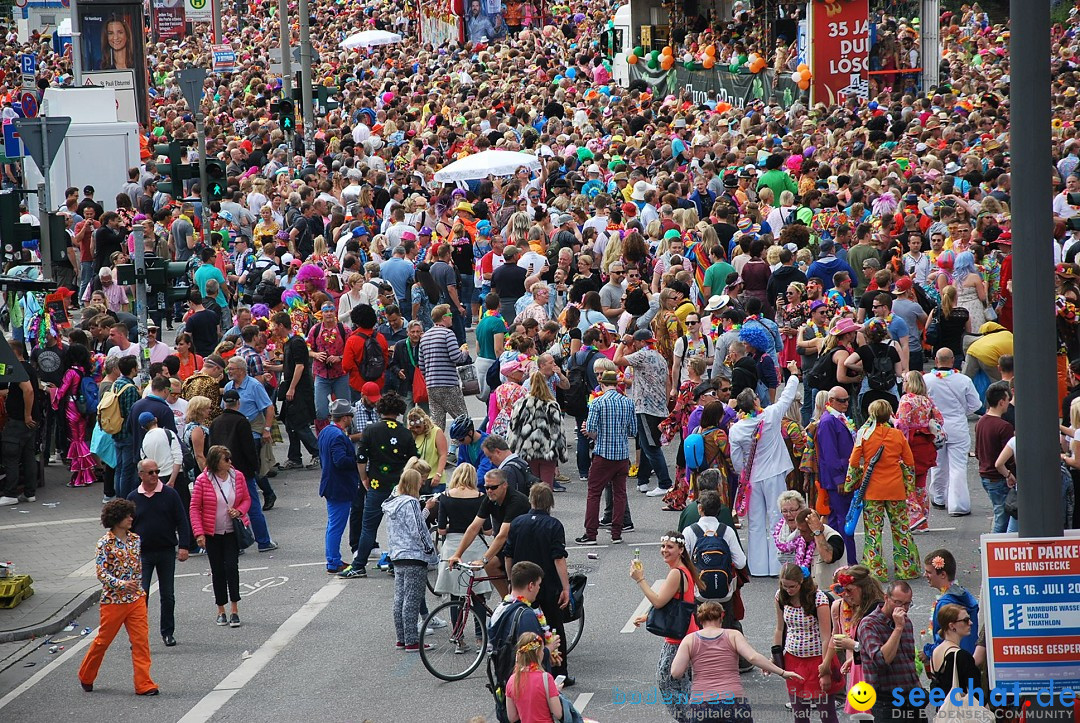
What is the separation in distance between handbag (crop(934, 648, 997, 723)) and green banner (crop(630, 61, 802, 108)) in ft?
90.1

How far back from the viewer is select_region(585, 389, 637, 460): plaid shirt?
44.2 feet

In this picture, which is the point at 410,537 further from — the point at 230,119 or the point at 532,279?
the point at 230,119

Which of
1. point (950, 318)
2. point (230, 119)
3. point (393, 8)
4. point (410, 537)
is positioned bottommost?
point (410, 537)

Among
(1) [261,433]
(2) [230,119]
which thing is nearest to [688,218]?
(1) [261,433]

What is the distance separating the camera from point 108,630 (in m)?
11.1

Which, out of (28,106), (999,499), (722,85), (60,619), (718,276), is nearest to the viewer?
(999,499)

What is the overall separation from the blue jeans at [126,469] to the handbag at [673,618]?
7220 millimetres

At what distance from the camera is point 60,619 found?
41.9 ft

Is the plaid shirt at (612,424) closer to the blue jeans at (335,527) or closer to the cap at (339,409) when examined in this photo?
the cap at (339,409)

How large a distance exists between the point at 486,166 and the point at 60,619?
510 inches

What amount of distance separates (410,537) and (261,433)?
15.8 ft

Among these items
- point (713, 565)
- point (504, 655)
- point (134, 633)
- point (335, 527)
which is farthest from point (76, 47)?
point (504, 655)

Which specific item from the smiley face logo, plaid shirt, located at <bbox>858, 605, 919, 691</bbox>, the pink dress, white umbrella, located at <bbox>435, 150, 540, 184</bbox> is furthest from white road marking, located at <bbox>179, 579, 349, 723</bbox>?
white umbrella, located at <bbox>435, 150, 540, 184</bbox>

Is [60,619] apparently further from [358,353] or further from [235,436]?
[358,353]
